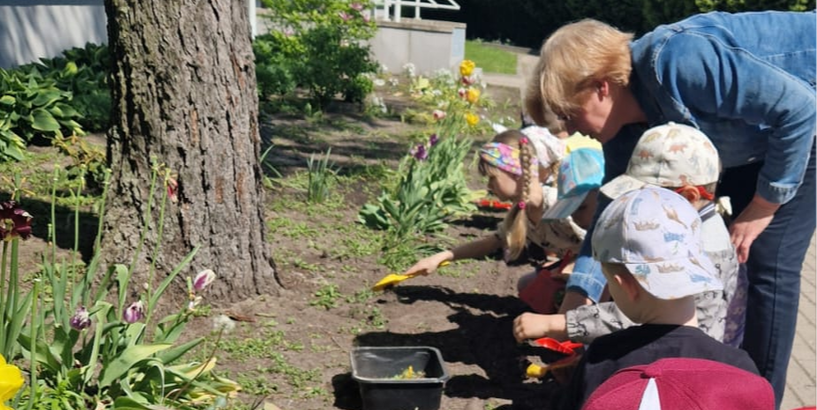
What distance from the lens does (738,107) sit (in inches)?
115

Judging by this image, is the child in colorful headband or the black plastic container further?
the child in colorful headband

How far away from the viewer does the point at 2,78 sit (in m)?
6.42

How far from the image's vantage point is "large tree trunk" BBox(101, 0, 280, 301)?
4004 mm

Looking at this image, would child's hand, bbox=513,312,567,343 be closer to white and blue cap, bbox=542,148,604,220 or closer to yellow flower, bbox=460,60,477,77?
white and blue cap, bbox=542,148,604,220

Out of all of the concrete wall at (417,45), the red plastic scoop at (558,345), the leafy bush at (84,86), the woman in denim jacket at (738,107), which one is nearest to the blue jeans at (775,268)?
the woman in denim jacket at (738,107)

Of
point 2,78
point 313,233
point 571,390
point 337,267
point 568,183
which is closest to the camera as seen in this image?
point 571,390

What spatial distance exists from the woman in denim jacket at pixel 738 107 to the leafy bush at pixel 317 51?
6.44m

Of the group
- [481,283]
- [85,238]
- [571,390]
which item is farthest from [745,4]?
[571,390]

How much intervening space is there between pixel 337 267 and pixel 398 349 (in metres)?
1.23

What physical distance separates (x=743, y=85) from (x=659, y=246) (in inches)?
38.9

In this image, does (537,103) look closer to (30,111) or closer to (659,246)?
(659,246)

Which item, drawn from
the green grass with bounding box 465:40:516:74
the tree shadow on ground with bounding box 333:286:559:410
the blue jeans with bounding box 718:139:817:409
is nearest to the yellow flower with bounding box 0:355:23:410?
the tree shadow on ground with bounding box 333:286:559:410

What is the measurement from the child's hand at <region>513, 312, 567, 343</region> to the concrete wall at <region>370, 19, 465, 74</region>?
10.3m

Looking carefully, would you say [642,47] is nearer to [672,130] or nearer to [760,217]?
[672,130]
